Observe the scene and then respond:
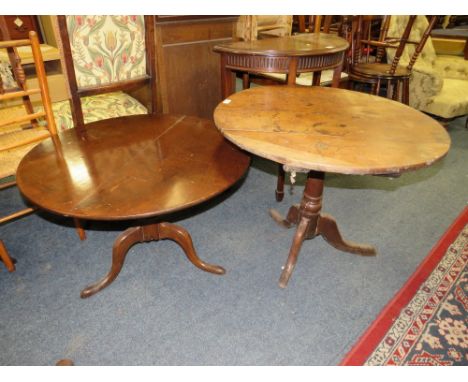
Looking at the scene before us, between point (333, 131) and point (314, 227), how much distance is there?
2.22 ft

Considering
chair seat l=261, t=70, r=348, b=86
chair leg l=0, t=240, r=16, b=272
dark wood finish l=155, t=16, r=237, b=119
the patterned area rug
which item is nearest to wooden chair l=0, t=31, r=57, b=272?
chair leg l=0, t=240, r=16, b=272

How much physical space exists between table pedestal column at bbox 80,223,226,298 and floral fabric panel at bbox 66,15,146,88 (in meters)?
0.80

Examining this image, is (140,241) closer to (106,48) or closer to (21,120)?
(21,120)

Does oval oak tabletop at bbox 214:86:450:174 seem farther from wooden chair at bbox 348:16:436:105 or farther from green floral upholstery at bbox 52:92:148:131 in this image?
wooden chair at bbox 348:16:436:105

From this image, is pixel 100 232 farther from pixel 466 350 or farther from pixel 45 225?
pixel 466 350

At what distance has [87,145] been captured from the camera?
1.46m

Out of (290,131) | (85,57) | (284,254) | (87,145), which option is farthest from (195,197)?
(85,57)

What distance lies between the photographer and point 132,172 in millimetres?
1270

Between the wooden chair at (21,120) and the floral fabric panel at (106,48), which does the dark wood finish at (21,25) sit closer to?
the wooden chair at (21,120)

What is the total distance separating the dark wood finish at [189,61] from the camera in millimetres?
2285

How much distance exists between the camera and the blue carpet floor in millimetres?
1395

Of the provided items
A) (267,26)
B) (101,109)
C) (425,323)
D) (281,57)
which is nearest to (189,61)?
(101,109)

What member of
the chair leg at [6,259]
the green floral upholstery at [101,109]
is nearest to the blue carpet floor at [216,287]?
the chair leg at [6,259]

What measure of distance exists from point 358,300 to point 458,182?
1521 millimetres
